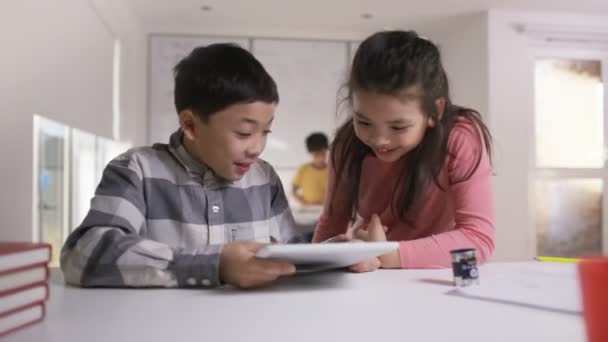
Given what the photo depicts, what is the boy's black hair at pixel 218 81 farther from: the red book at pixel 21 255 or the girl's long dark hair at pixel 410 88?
the red book at pixel 21 255

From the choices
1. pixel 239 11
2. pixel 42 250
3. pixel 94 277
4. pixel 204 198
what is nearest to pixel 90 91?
pixel 239 11

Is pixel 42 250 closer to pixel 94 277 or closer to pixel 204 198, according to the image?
pixel 94 277

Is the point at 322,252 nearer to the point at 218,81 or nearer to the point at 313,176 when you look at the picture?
the point at 218,81

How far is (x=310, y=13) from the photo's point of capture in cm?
425

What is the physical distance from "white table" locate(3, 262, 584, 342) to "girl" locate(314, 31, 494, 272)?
0.94 feet

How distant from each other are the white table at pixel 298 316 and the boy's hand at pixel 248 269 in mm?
16

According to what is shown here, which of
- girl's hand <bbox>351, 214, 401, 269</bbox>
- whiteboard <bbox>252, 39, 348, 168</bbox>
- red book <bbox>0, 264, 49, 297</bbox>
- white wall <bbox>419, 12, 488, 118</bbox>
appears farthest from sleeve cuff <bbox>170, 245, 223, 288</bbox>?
whiteboard <bbox>252, 39, 348, 168</bbox>

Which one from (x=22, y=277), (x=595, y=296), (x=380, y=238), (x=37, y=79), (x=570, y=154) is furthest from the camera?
(x=570, y=154)

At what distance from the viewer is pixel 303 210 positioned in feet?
12.7

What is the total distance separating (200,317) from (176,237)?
0.48 metres

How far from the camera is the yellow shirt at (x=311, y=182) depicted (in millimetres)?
4289

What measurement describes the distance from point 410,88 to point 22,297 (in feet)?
2.74

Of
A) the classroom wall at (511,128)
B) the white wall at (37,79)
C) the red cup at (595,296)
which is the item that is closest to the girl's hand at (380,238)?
the red cup at (595,296)

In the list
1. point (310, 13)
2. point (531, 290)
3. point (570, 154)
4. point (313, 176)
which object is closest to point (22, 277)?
point (531, 290)
